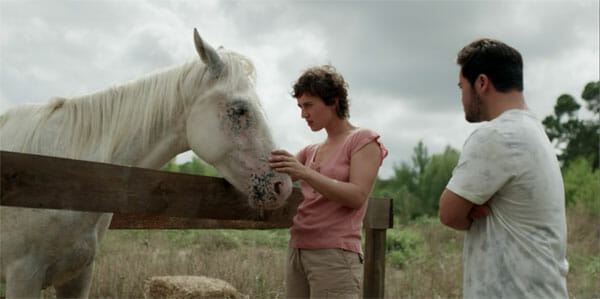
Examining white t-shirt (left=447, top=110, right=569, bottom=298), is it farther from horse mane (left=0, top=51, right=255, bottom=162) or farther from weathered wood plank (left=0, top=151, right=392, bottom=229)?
horse mane (left=0, top=51, right=255, bottom=162)

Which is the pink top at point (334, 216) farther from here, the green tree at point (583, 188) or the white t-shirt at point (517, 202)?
the green tree at point (583, 188)

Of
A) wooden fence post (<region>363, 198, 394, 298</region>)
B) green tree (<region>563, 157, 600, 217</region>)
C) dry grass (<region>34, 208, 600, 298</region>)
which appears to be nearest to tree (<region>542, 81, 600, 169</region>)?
green tree (<region>563, 157, 600, 217</region>)

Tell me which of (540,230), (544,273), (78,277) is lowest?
Result: (78,277)

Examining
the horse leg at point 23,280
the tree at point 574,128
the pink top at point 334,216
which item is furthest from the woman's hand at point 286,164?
the tree at point 574,128

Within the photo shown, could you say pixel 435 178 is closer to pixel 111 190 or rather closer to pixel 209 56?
pixel 209 56

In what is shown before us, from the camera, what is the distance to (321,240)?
7.30 ft

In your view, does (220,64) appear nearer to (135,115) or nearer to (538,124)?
(135,115)

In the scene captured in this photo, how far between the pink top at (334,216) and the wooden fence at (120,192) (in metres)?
0.26

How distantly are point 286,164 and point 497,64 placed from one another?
100 cm

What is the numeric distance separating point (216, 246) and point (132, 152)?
7.54 metres

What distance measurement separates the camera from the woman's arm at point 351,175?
7.05 ft

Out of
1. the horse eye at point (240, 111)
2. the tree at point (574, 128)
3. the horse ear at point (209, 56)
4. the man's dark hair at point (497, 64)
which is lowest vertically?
the horse eye at point (240, 111)

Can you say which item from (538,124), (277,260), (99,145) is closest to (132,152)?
(99,145)

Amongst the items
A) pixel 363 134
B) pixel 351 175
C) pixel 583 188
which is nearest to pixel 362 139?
pixel 363 134
